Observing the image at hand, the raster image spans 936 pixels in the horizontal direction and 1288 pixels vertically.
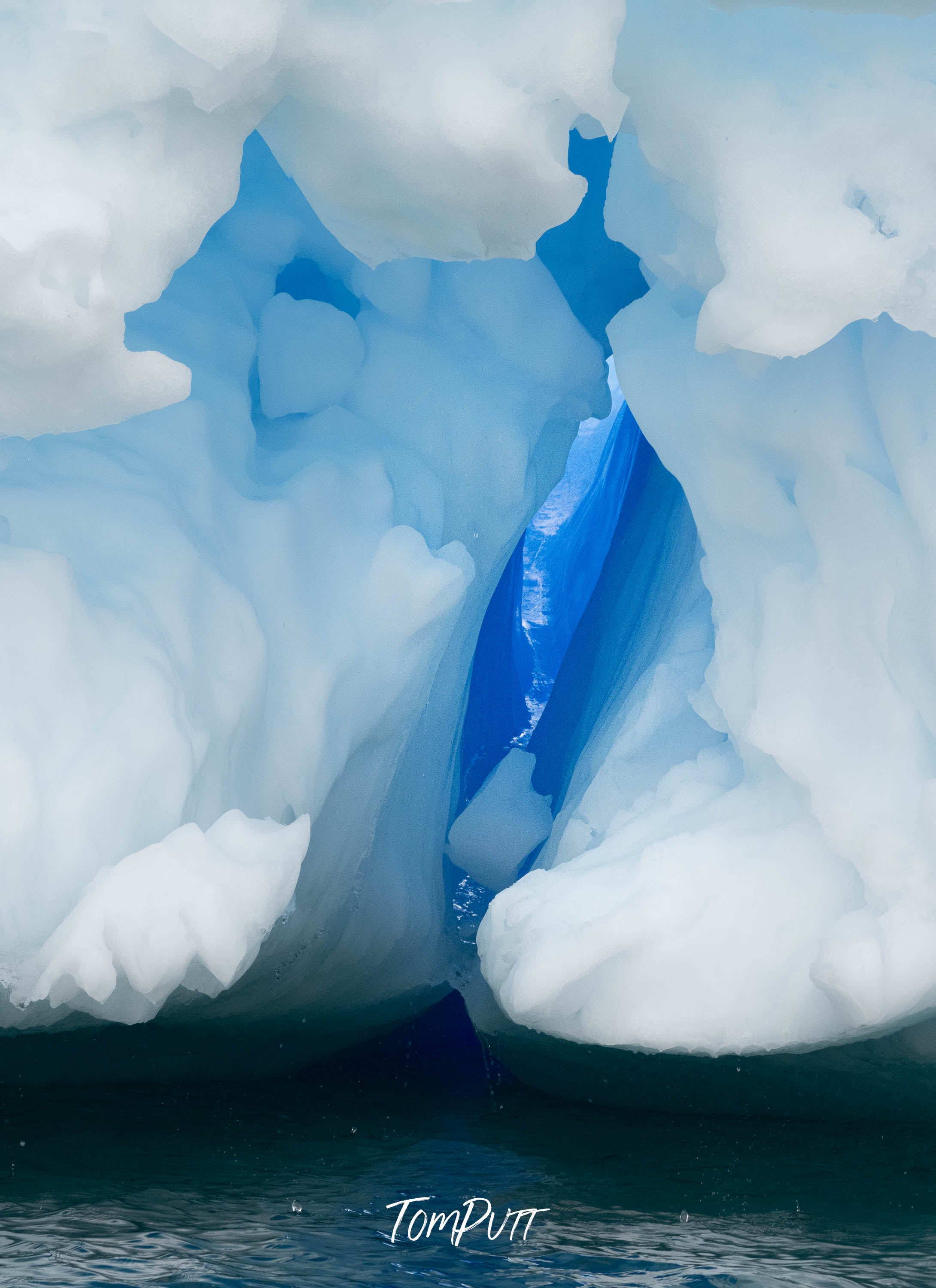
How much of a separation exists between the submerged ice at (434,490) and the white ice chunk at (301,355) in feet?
0.05

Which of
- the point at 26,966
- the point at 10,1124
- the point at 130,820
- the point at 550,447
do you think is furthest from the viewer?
the point at 550,447

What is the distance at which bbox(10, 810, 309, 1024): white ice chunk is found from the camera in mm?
2631

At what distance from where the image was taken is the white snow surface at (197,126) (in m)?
2.35

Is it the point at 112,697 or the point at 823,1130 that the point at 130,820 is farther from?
the point at 823,1130

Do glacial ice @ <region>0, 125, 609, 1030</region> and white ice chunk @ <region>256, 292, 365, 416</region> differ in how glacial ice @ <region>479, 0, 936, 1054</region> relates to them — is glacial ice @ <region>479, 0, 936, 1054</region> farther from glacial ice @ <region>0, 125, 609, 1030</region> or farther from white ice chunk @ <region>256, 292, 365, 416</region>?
white ice chunk @ <region>256, 292, 365, 416</region>

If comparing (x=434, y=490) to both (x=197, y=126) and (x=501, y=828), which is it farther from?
(x=197, y=126)

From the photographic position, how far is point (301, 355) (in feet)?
12.4

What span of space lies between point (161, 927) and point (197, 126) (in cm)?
161

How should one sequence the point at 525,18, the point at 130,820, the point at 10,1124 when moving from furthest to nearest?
the point at 10,1124, the point at 130,820, the point at 525,18

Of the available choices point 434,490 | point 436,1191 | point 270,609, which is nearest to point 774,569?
point 434,490

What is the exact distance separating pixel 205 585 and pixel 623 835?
122cm

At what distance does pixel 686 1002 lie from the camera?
2922 mm

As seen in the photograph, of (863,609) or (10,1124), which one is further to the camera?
(10,1124)

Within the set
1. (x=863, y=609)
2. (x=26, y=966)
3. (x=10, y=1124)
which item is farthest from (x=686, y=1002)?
(x=10, y=1124)
